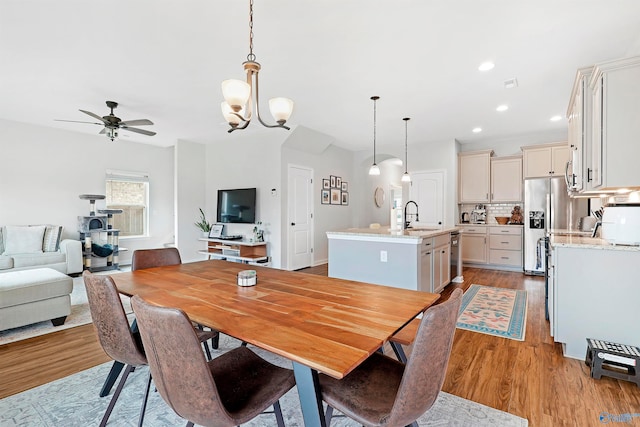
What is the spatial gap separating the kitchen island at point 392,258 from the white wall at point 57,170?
489 cm

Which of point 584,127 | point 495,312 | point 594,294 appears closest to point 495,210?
point 495,312

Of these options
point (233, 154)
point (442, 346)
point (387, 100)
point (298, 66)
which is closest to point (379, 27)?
point (298, 66)

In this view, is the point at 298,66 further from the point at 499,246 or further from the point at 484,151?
the point at 499,246

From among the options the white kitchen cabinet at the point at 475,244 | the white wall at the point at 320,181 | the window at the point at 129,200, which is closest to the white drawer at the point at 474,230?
the white kitchen cabinet at the point at 475,244

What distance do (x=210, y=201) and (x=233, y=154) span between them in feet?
3.96

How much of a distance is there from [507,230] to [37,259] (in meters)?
7.86

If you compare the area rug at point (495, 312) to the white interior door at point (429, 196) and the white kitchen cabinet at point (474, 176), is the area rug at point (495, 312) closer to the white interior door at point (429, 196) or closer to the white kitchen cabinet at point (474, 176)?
the white interior door at point (429, 196)

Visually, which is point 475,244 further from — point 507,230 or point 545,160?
point 545,160

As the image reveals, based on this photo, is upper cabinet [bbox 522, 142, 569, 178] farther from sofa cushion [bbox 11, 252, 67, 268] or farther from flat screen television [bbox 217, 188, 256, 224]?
sofa cushion [bbox 11, 252, 67, 268]

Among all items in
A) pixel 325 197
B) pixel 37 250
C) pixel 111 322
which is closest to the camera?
pixel 111 322

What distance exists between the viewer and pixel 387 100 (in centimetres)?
407

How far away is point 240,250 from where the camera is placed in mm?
5699

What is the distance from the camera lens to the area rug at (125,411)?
1.66 metres

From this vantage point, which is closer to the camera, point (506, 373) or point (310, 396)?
point (310, 396)
